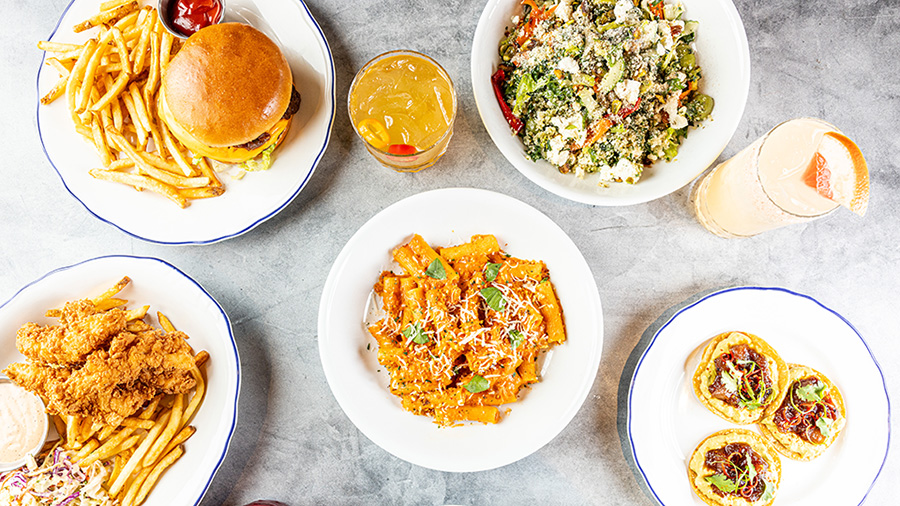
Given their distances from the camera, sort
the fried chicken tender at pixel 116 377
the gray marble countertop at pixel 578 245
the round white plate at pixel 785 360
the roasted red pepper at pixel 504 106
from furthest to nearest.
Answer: the gray marble countertop at pixel 578 245 → the round white plate at pixel 785 360 → the roasted red pepper at pixel 504 106 → the fried chicken tender at pixel 116 377

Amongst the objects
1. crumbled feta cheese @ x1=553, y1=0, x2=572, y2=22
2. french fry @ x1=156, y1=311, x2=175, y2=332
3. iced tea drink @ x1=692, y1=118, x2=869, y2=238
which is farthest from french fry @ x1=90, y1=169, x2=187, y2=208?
iced tea drink @ x1=692, y1=118, x2=869, y2=238

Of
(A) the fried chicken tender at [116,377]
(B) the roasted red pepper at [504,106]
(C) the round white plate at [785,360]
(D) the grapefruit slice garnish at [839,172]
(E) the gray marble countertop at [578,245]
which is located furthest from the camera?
(E) the gray marble countertop at [578,245]

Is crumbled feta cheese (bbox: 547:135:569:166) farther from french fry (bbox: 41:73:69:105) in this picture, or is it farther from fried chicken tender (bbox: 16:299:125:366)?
french fry (bbox: 41:73:69:105)

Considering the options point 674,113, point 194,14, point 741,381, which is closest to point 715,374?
point 741,381

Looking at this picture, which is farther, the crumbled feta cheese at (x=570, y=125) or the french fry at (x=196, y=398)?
the french fry at (x=196, y=398)

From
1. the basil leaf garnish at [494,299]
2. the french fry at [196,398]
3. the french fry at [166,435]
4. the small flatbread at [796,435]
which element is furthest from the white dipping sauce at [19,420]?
the small flatbread at [796,435]

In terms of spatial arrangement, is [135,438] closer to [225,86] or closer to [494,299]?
[225,86]

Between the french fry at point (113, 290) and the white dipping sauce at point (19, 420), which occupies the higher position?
the french fry at point (113, 290)

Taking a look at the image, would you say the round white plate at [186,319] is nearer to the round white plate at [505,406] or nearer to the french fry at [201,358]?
the french fry at [201,358]
